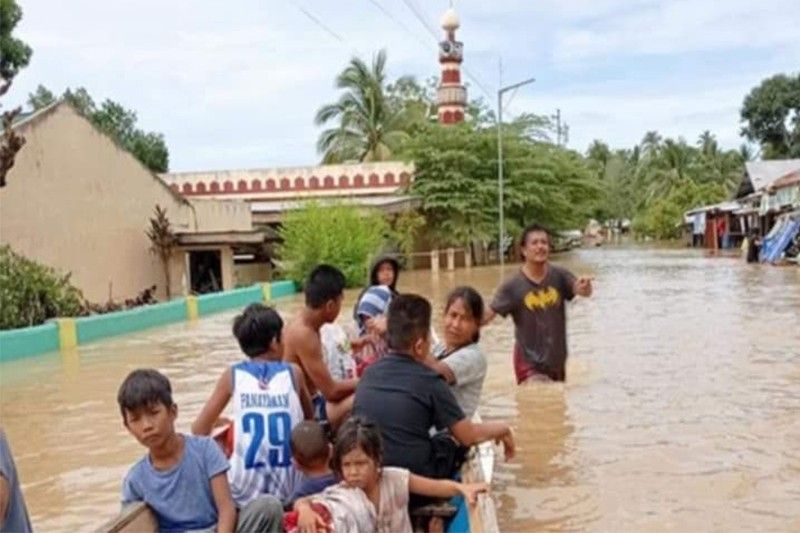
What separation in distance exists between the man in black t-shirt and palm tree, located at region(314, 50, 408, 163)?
120 ft

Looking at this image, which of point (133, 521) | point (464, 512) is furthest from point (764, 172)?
point (133, 521)

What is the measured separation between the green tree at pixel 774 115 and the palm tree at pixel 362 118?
78.9ft

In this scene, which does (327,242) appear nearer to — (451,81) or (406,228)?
(406,228)

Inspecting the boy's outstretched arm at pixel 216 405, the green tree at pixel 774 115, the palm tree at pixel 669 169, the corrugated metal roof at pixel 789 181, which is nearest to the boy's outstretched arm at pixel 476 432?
the boy's outstretched arm at pixel 216 405

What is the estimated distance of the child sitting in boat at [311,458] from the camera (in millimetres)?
3928

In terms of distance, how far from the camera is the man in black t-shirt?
4113 mm

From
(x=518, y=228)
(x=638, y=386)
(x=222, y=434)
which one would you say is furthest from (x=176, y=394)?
(x=518, y=228)

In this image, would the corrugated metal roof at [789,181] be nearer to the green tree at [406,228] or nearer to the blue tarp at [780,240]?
the blue tarp at [780,240]

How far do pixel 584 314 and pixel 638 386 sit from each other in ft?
26.9

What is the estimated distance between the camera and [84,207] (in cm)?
2205

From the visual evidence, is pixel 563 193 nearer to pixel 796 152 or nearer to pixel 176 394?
pixel 796 152

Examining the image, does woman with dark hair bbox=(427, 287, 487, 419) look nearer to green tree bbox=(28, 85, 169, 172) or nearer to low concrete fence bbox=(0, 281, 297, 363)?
low concrete fence bbox=(0, 281, 297, 363)

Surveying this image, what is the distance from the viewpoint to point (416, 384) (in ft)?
13.5

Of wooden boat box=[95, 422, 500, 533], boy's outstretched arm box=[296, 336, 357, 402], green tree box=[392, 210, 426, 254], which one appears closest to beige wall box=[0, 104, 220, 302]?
green tree box=[392, 210, 426, 254]
